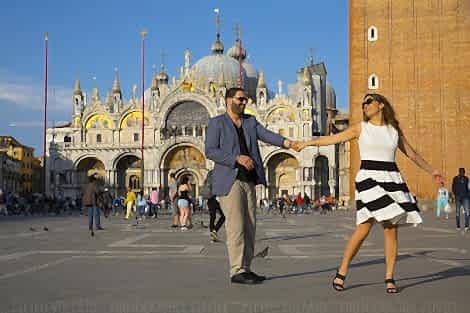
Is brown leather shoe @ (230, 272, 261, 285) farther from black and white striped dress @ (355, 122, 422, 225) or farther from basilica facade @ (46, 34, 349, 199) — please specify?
basilica facade @ (46, 34, 349, 199)

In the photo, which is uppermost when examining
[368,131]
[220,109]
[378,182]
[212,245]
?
[220,109]

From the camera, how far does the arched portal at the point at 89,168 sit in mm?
68688

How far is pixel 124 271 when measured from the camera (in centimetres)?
741

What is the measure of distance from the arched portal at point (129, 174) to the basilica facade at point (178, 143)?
97mm

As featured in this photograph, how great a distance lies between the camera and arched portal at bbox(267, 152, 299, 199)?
6494cm

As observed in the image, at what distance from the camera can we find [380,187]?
6039mm

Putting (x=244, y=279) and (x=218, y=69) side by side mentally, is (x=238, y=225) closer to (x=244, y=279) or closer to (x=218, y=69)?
(x=244, y=279)

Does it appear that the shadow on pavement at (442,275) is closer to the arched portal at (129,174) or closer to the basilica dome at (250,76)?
the arched portal at (129,174)

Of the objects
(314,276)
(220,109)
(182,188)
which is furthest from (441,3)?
(314,276)

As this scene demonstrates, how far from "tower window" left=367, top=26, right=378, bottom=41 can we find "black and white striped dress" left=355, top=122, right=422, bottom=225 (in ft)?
112

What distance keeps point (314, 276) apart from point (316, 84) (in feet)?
226

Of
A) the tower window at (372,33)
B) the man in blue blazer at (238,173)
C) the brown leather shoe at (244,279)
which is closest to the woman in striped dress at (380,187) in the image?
the brown leather shoe at (244,279)

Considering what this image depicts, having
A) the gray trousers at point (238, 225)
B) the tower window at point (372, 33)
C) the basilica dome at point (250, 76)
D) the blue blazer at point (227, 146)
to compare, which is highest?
the basilica dome at point (250, 76)

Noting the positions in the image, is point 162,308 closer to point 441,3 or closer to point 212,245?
point 212,245
